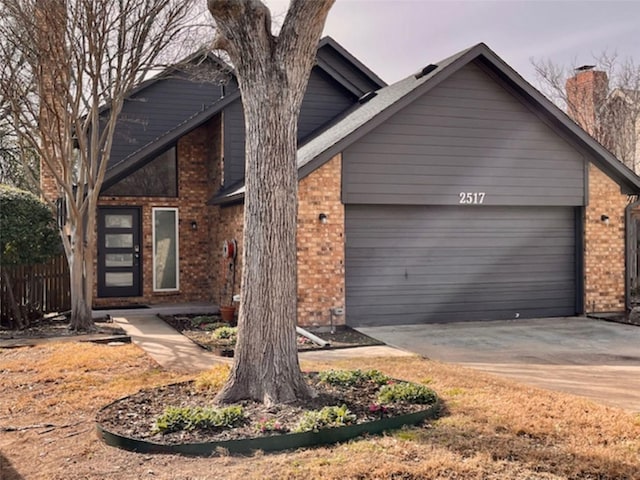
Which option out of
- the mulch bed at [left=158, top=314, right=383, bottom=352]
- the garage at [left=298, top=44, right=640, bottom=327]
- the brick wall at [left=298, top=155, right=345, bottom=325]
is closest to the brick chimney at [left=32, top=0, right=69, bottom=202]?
the mulch bed at [left=158, top=314, right=383, bottom=352]

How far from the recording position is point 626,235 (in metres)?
12.7

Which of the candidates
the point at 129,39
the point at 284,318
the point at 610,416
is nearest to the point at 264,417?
the point at 284,318

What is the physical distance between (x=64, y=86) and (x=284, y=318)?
20.9 feet

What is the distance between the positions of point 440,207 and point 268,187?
6678 mm

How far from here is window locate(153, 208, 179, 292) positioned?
1421 centimetres

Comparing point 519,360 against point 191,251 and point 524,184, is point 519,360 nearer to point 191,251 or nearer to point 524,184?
point 524,184

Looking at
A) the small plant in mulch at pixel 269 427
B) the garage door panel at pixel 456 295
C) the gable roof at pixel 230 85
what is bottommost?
the small plant in mulch at pixel 269 427

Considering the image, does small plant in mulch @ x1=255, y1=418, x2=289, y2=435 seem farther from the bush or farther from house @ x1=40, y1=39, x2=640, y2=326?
the bush

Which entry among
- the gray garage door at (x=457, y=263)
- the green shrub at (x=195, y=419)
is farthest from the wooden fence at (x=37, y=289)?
the green shrub at (x=195, y=419)

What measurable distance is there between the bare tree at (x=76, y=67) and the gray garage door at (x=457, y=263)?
4.39m

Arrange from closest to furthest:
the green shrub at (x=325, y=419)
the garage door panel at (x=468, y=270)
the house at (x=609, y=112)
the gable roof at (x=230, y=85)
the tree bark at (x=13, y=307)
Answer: the green shrub at (x=325, y=419) → the tree bark at (x=13, y=307) → the garage door panel at (x=468, y=270) → the gable roof at (x=230, y=85) → the house at (x=609, y=112)

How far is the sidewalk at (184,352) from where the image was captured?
7988 mm

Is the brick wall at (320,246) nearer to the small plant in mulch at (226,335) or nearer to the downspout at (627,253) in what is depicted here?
the small plant in mulch at (226,335)

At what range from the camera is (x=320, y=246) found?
10.9 m
